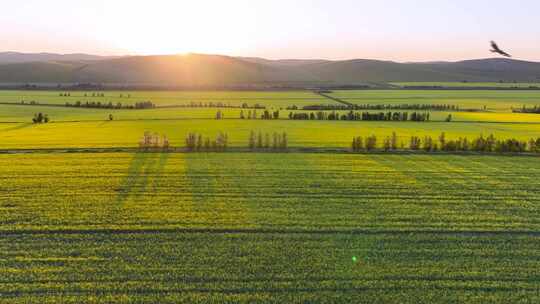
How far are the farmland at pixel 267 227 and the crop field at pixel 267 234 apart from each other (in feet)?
0.21

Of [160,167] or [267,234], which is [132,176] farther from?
[267,234]

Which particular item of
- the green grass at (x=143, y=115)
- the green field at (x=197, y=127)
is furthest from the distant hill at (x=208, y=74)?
the green field at (x=197, y=127)

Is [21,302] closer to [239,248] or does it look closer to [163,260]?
[163,260]

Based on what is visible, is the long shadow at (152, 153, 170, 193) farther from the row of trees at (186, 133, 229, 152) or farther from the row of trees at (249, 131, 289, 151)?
the row of trees at (249, 131, 289, 151)

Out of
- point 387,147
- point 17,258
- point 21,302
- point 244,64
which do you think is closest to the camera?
point 21,302

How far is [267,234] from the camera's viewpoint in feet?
51.0

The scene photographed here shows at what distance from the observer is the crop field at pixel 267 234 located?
12.0 meters

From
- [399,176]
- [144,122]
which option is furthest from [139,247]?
[144,122]

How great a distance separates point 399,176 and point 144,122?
1320 inches

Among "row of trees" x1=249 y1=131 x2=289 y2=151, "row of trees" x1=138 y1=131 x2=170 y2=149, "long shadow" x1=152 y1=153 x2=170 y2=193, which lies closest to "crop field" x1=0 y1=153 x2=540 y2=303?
"long shadow" x1=152 y1=153 x2=170 y2=193

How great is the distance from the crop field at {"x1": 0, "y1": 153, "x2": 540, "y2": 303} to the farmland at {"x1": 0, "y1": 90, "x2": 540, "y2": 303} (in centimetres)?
6

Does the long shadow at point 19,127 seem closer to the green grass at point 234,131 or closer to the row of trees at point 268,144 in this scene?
the green grass at point 234,131

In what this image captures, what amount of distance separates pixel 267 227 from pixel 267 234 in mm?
649

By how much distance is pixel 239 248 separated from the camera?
566 inches
